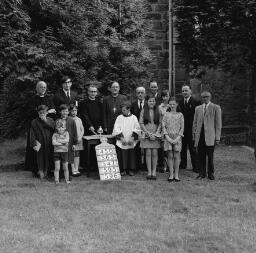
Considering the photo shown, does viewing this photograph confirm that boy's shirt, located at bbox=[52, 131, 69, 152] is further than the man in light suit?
No

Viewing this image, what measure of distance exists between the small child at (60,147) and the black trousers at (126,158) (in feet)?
4.10

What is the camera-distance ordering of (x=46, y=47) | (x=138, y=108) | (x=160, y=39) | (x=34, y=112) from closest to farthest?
(x=34, y=112), (x=138, y=108), (x=46, y=47), (x=160, y=39)

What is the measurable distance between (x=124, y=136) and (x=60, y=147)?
136 centimetres

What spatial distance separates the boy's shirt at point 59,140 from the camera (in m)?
9.16

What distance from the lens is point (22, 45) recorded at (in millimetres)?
10117

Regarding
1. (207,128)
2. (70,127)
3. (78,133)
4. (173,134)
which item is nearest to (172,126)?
(173,134)

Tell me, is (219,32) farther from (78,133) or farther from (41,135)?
(41,135)

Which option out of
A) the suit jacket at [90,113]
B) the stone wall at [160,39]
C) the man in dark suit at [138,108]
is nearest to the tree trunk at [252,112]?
the stone wall at [160,39]

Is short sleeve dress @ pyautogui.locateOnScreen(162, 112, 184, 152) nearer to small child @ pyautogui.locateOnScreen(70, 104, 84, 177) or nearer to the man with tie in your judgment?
the man with tie

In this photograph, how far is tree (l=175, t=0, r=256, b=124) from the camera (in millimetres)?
13227

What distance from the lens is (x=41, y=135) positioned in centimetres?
949

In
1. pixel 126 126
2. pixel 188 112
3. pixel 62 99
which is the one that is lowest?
pixel 126 126

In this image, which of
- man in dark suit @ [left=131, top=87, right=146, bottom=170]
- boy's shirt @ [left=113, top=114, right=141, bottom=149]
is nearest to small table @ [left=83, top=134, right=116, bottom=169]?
boy's shirt @ [left=113, top=114, right=141, bottom=149]

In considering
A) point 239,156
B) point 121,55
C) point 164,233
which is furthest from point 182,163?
point 164,233
